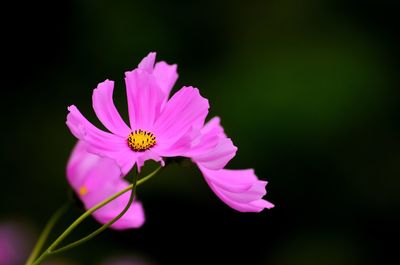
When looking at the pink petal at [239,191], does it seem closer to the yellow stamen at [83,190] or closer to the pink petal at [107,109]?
the pink petal at [107,109]

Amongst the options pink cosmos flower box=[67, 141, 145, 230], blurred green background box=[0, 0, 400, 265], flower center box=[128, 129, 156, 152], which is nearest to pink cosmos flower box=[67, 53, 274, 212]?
flower center box=[128, 129, 156, 152]

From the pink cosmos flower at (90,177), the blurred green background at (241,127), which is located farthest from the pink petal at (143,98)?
the blurred green background at (241,127)

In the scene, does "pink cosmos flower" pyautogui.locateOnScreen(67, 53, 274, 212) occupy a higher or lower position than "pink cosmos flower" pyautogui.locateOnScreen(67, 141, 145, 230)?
lower

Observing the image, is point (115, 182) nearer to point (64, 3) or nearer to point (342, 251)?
point (342, 251)

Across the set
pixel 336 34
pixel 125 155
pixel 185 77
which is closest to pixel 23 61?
pixel 185 77

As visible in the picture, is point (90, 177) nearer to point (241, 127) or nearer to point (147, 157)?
point (147, 157)

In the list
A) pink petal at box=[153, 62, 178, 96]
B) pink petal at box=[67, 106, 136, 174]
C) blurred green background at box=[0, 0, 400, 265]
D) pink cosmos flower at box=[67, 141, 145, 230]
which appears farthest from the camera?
blurred green background at box=[0, 0, 400, 265]

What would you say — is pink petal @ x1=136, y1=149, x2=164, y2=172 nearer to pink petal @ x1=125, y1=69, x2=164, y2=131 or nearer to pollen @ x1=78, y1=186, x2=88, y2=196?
pink petal @ x1=125, y1=69, x2=164, y2=131
